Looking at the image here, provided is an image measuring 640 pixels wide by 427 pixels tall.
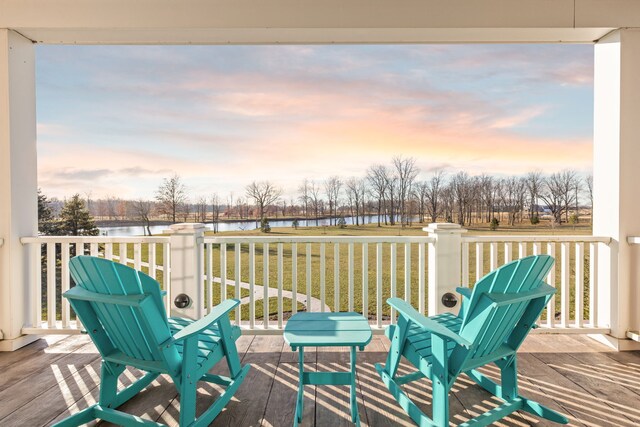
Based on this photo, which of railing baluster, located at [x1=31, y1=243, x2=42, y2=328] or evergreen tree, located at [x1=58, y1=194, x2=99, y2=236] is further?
evergreen tree, located at [x1=58, y1=194, x2=99, y2=236]

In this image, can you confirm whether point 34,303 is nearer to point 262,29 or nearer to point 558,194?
point 262,29

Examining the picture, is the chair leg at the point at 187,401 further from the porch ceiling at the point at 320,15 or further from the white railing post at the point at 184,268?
the porch ceiling at the point at 320,15

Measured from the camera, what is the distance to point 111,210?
18.6 feet

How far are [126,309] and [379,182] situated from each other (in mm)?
4990

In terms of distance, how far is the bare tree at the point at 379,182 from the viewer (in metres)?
5.91

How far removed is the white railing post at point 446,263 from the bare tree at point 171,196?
4.29 metres

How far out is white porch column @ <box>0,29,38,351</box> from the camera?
2.97 metres

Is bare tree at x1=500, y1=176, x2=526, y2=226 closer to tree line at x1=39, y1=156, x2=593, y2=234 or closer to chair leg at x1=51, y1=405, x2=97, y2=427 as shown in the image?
tree line at x1=39, y1=156, x2=593, y2=234

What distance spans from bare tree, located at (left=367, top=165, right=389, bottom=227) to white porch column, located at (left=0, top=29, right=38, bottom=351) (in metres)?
4.53

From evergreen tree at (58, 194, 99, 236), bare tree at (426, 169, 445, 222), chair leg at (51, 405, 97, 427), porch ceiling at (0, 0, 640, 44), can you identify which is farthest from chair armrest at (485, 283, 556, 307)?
evergreen tree at (58, 194, 99, 236)

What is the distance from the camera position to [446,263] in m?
3.05

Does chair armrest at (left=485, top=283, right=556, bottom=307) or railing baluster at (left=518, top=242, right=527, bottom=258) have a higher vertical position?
railing baluster at (left=518, top=242, right=527, bottom=258)

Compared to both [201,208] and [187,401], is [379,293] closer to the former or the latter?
[187,401]

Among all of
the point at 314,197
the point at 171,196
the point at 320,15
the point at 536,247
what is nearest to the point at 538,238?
the point at 536,247
